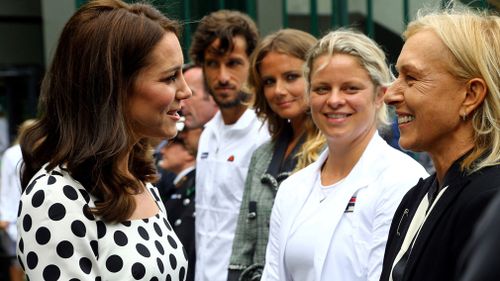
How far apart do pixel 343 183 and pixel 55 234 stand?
4.36 feet

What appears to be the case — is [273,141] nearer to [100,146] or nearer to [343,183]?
[343,183]

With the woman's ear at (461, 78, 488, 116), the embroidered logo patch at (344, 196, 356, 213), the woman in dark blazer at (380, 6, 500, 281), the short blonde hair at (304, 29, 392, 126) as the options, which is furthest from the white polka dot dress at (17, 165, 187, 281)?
the short blonde hair at (304, 29, 392, 126)

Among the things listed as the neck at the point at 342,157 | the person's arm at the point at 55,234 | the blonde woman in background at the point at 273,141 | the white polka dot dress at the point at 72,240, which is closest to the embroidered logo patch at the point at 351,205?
the neck at the point at 342,157

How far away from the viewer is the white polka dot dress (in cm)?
227

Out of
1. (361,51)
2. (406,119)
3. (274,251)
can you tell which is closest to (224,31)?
(361,51)

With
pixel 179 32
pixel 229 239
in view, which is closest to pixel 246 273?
pixel 229 239

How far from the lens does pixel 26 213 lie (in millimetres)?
2305

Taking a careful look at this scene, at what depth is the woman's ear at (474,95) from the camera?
2234 millimetres

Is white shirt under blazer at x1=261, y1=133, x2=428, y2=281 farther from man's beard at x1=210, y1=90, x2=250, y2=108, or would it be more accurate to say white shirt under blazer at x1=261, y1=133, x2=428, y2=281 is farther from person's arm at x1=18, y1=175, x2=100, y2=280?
man's beard at x1=210, y1=90, x2=250, y2=108

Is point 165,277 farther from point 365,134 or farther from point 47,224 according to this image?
point 365,134

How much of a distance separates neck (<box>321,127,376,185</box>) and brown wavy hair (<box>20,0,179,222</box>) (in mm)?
1088

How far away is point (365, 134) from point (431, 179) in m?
1.02

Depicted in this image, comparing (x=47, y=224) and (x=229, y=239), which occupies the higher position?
(x=47, y=224)

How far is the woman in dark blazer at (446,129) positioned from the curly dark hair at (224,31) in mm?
2461
